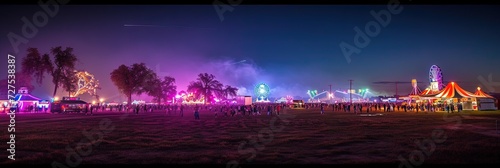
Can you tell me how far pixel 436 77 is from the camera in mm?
65625

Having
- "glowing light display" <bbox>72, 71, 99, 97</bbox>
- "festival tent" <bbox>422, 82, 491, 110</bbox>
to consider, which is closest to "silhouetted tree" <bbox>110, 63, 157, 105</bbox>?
"glowing light display" <bbox>72, 71, 99, 97</bbox>

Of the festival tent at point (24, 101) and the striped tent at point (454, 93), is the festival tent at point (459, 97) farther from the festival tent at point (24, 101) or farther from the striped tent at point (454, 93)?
the festival tent at point (24, 101)

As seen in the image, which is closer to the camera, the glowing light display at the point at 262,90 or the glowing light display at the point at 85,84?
the glowing light display at the point at 85,84

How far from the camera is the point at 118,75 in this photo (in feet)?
230

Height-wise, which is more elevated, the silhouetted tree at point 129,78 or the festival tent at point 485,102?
the silhouetted tree at point 129,78

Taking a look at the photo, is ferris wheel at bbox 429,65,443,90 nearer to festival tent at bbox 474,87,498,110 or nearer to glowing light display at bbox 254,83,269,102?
festival tent at bbox 474,87,498,110

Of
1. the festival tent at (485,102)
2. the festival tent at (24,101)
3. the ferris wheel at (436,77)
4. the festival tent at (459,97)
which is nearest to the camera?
the festival tent at (485,102)

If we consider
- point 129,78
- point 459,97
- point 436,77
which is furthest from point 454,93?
point 129,78

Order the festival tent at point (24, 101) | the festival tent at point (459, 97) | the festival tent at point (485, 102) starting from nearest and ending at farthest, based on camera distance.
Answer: the festival tent at point (485, 102) → the festival tent at point (459, 97) → the festival tent at point (24, 101)

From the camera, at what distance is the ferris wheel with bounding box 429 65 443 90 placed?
213ft

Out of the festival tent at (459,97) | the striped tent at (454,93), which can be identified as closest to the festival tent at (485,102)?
the festival tent at (459,97)

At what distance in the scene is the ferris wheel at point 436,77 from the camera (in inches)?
2556

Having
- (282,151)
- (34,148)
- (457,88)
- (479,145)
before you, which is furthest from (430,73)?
(34,148)

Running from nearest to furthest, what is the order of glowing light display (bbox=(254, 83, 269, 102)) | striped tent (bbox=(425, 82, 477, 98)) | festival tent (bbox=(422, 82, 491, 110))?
1. festival tent (bbox=(422, 82, 491, 110))
2. striped tent (bbox=(425, 82, 477, 98))
3. glowing light display (bbox=(254, 83, 269, 102))
